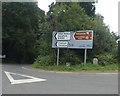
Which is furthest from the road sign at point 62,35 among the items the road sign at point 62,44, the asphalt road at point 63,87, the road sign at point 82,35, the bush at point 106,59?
the asphalt road at point 63,87

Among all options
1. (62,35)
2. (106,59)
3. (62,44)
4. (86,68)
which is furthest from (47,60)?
(106,59)

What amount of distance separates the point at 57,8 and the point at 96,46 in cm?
552

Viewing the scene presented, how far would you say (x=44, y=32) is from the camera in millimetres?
31688

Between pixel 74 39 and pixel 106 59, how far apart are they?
3344 millimetres

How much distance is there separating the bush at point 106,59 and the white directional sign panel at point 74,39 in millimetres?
1379

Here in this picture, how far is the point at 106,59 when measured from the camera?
2822cm

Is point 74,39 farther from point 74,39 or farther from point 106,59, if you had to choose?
point 106,59

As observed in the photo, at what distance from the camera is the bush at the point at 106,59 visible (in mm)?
28031

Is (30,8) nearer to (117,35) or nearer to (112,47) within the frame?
(117,35)

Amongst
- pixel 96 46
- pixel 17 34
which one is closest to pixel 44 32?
pixel 96 46

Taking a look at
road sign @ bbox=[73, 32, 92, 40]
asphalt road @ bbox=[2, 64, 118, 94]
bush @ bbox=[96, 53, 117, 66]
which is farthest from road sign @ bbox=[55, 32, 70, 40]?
asphalt road @ bbox=[2, 64, 118, 94]

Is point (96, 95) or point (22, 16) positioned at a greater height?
point (22, 16)

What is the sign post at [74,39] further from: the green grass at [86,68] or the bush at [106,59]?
the bush at [106,59]

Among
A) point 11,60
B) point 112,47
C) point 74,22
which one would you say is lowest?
point 11,60
